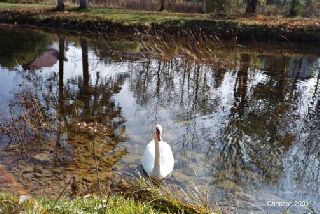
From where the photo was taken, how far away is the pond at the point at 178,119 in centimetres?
895

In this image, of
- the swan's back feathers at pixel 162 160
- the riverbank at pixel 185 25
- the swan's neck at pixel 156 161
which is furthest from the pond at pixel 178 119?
the riverbank at pixel 185 25

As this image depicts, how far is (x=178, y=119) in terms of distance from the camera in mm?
12664

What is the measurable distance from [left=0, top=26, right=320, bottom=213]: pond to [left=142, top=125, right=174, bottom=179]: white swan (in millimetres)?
351

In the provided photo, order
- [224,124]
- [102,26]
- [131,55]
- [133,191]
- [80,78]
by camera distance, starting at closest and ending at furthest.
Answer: [133,191] → [224,124] → [80,78] → [131,55] → [102,26]

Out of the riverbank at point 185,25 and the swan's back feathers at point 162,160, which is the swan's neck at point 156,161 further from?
the riverbank at point 185,25

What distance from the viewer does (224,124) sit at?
1242cm

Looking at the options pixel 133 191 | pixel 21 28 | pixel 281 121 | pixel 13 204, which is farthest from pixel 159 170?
pixel 21 28

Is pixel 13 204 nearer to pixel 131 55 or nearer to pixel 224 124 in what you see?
pixel 224 124

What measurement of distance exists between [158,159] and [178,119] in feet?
13.8

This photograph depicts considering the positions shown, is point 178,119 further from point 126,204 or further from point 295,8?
point 295,8

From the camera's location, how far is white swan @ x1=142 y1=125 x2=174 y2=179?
860 centimetres

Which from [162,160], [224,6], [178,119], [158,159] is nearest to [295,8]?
[224,6]

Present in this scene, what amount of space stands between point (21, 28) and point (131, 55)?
11.9 m

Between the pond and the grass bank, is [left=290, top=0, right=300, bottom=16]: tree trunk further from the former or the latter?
the grass bank
